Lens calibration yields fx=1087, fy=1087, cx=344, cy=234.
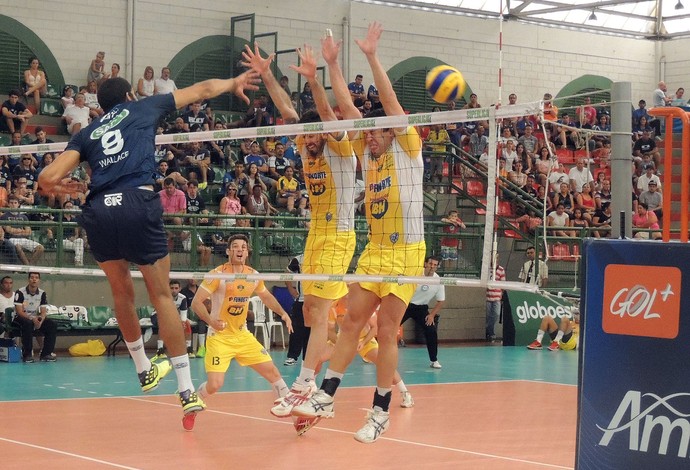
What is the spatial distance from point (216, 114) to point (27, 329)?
9.65 m

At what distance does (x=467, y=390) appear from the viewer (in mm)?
14508

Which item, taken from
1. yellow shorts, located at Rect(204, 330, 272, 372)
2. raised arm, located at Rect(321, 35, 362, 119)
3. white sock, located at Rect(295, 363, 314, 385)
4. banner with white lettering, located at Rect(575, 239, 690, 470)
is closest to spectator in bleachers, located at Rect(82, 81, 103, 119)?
yellow shorts, located at Rect(204, 330, 272, 372)

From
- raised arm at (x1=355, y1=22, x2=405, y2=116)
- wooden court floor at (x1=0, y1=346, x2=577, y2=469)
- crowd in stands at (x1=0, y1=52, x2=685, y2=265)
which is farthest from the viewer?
crowd in stands at (x1=0, y1=52, x2=685, y2=265)

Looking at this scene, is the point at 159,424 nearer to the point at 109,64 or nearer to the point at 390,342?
the point at 390,342

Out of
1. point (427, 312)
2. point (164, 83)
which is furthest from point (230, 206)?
point (164, 83)

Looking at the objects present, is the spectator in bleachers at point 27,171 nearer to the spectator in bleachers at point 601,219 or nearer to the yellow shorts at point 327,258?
the yellow shorts at point 327,258

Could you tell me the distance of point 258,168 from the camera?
877 inches

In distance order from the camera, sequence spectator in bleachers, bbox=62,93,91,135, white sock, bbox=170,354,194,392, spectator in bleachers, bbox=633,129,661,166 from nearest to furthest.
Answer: white sock, bbox=170,354,194,392
spectator in bleachers, bbox=62,93,91,135
spectator in bleachers, bbox=633,129,661,166

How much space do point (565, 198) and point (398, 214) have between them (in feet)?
56.3

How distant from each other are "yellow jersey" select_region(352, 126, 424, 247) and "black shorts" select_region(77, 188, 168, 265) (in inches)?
74.9

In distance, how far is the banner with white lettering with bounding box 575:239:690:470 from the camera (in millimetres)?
5922

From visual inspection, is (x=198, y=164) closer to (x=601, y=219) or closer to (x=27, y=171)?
(x=27, y=171)

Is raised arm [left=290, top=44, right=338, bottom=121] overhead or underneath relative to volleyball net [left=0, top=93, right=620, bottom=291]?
overhead

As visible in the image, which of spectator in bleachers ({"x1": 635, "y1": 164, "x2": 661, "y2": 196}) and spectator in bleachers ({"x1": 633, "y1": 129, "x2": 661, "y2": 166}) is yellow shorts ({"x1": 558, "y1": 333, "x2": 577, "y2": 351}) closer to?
spectator in bleachers ({"x1": 635, "y1": 164, "x2": 661, "y2": 196})
